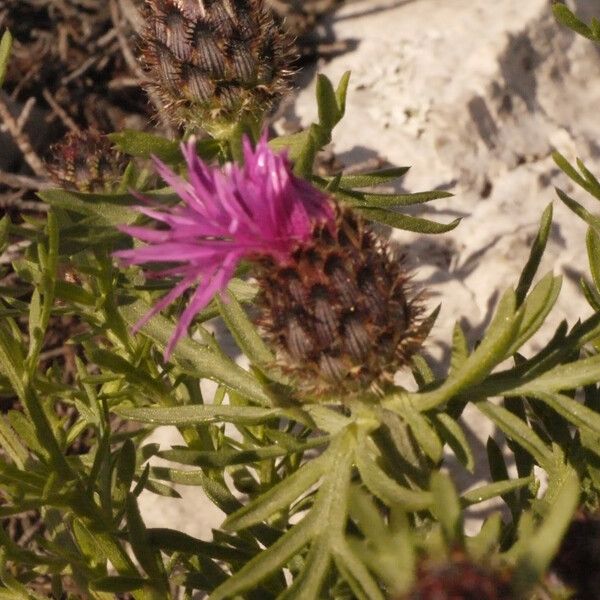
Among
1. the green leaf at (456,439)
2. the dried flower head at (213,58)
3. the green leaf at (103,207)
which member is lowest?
the green leaf at (456,439)

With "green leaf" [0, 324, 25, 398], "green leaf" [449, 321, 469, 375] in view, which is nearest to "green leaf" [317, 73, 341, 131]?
"green leaf" [449, 321, 469, 375]

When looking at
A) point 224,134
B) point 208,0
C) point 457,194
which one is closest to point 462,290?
point 457,194

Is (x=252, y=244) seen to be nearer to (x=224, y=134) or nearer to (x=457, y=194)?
(x=224, y=134)

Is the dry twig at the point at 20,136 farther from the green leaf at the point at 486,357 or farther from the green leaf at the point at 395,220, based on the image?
the green leaf at the point at 486,357

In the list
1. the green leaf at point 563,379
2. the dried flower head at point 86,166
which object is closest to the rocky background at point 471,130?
the dried flower head at point 86,166

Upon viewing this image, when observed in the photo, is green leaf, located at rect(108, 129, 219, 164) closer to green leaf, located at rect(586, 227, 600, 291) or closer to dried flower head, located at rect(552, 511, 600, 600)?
green leaf, located at rect(586, 227, 600, 291)

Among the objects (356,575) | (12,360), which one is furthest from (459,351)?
(12,360)
